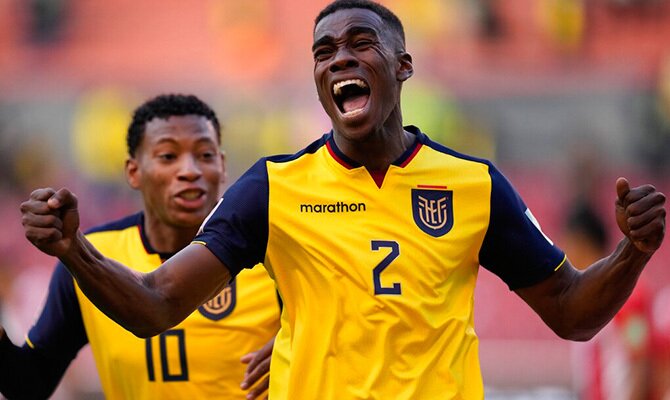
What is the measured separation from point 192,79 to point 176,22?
108cm

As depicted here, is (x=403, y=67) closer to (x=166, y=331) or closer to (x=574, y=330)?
(x=574, y=330)

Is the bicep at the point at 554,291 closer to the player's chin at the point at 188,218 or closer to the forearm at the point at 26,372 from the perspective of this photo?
the player's chin at the point at 188,218

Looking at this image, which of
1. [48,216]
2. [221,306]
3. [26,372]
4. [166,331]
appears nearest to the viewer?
[48,216]

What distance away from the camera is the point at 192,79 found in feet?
64.3

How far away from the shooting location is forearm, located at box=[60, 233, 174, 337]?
12.6 feet

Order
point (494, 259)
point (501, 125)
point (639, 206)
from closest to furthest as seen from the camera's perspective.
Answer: point (639, 206) → point (494, 259) → point (501, 125)

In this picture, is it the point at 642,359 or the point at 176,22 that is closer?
the point at 642,359

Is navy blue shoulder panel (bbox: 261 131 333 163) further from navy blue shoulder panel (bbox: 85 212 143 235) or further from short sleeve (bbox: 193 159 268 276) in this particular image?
navy blue shoulder panel (bbox: 85 212 143 235)

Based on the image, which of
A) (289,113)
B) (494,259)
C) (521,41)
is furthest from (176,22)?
(494,259)

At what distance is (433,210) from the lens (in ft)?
14.1

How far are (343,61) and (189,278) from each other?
Result: 90 cm

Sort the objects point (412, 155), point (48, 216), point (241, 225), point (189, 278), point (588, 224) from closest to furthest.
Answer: point (48, 216)
point (189, 278)
point (241, 225)
point (412, 155)
point (588, 224)

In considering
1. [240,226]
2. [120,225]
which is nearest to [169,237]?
[120,225]

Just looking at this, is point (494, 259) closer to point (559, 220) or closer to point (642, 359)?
point (642, 359)
